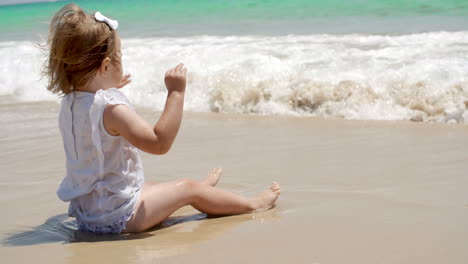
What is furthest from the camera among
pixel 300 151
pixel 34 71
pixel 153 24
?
pixel 153 24

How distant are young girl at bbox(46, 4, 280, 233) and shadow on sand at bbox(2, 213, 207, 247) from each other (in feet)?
0.13

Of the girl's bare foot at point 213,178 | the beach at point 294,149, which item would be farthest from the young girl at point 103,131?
the girl's bare foot at point 213,178

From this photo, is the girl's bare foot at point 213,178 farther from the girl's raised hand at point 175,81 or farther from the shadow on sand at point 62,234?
the girl's raised hand at point 175,81

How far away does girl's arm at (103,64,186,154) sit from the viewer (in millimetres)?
2357

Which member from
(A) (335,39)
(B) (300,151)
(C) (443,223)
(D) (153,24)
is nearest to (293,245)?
(C) (443,223)

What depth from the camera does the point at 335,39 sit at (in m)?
8.16

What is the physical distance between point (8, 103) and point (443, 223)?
5.41 m

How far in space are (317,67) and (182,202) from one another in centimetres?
377

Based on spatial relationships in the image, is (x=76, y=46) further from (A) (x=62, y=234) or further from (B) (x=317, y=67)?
(B) (x=317, y=67)

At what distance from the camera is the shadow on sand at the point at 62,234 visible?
254cm

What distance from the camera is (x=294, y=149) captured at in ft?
13.1

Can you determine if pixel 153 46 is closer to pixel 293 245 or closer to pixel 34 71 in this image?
pixel 34 71

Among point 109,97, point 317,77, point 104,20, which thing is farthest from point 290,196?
point 317,77

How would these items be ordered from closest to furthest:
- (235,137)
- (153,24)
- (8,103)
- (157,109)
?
(235,137)
(157,109)
(8,103)
(153,24)
